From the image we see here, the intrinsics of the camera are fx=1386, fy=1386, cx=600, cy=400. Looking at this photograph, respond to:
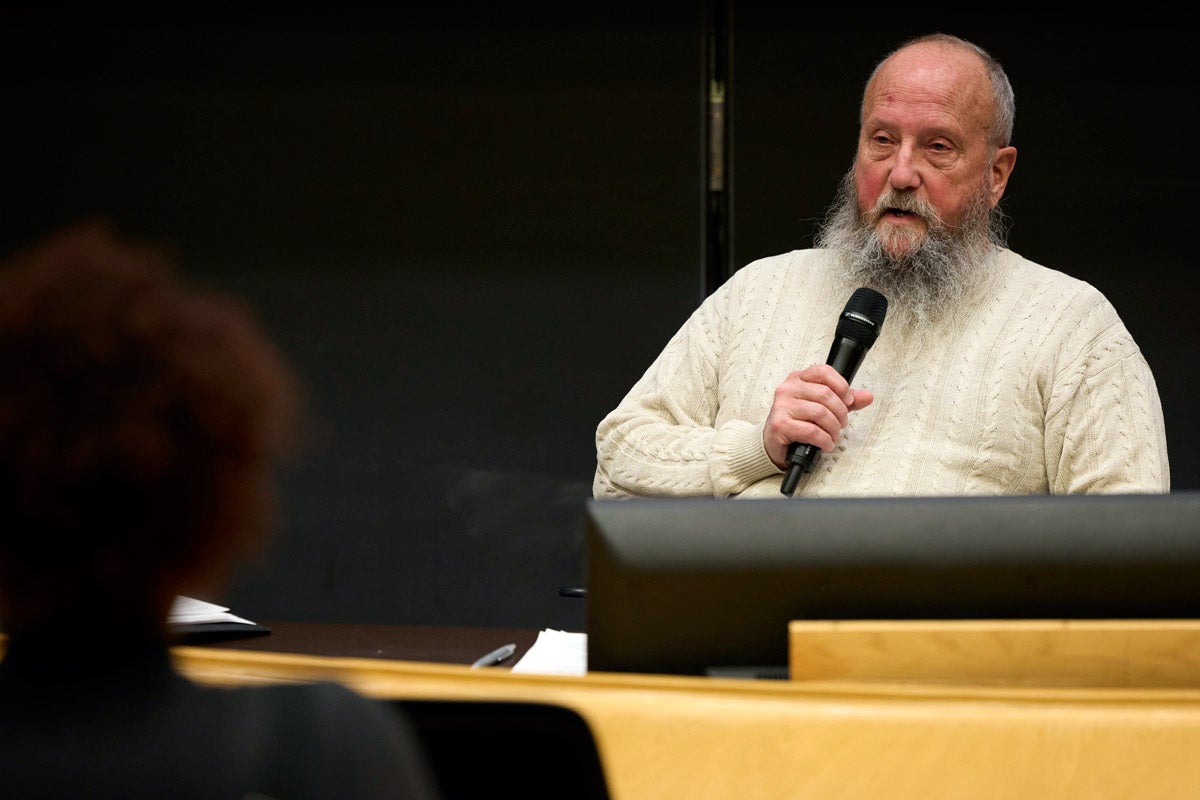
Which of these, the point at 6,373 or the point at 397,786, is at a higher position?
the point at 6,373

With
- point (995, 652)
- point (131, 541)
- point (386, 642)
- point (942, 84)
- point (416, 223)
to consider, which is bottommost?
point (386, 642)

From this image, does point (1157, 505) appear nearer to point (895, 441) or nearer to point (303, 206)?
point (895, 441)

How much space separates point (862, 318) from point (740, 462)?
0.29 meters

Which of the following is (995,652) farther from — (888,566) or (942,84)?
(942,84)

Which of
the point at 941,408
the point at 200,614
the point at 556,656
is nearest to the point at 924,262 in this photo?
the point at 941,408

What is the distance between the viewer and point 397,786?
0.60m

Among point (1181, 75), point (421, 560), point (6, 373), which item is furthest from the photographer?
point (421, 560)

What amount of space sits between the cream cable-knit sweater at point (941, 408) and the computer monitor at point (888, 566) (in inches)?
35.5

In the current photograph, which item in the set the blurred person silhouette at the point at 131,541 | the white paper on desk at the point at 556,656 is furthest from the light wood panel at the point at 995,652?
the blurred person silhouette at the point at 131,541

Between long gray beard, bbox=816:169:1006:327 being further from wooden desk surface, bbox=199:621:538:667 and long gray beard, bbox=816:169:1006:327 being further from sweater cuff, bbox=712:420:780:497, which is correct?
wooden desk surface, bbox=199:621:538:667

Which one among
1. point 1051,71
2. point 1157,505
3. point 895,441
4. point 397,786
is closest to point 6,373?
point 397,786

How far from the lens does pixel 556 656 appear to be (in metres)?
1.54

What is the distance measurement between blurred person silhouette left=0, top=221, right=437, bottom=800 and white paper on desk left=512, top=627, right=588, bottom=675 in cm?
79

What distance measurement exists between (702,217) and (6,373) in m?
2.71
